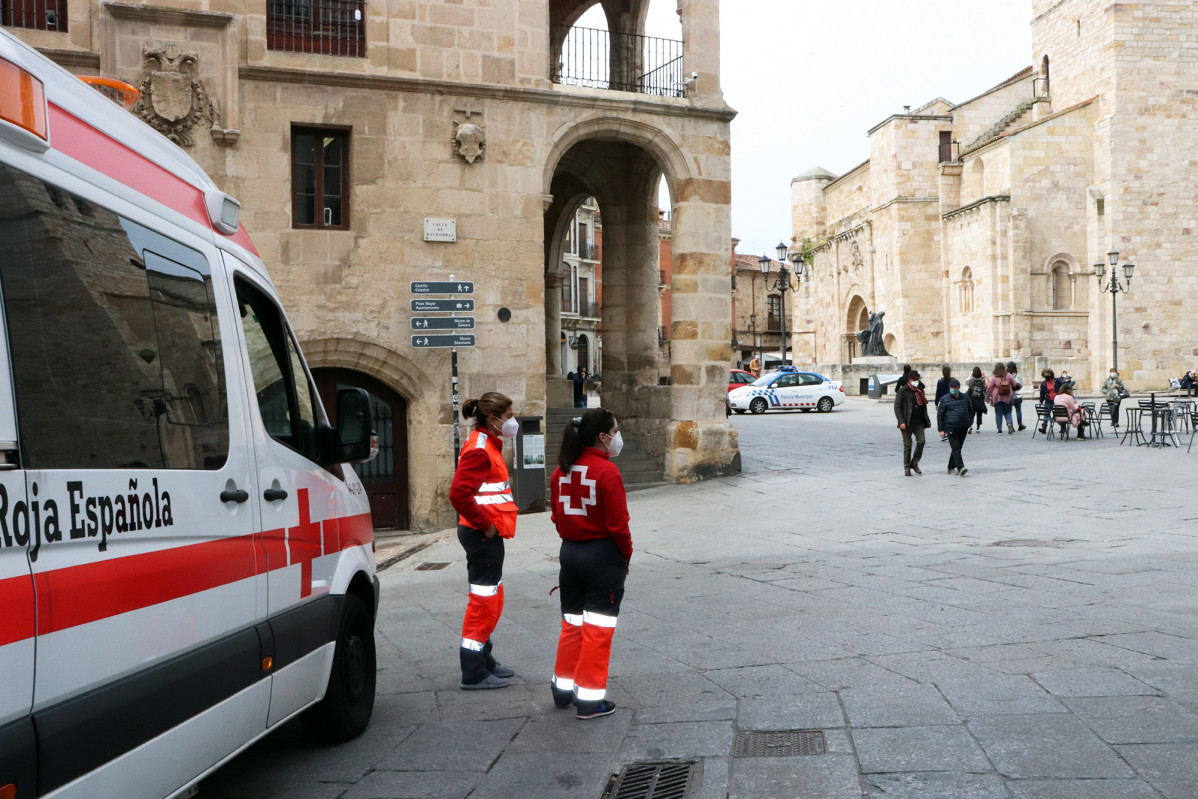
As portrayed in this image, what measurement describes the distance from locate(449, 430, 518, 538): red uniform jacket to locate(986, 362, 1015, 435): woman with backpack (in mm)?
19312

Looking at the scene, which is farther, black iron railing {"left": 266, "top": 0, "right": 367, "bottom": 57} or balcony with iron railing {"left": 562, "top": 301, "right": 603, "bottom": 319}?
balcony with iron railing {"left": 562, "top": 301, "right": 603, "bottom": 319}

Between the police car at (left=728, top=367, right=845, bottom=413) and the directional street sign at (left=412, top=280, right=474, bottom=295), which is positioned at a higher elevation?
the directional street sign at (left=412, top=280, right=474, bottom=295)

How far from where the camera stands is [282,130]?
13.9 m

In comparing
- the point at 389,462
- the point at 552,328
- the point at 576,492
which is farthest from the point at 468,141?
the point at 576,492

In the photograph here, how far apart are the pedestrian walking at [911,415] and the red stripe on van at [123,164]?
13.9 meters

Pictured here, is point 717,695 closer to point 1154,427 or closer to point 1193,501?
point 1193,501

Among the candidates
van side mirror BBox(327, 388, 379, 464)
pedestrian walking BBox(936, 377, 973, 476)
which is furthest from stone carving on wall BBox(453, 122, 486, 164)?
van side mirror BBox(327, 388, 379, 464)

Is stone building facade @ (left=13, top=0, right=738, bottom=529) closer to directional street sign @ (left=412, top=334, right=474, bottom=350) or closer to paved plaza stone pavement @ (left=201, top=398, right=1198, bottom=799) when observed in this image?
directional street sign @ (left=412, top=334, right=474, bottom=350)

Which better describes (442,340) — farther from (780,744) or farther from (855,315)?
(855,315)

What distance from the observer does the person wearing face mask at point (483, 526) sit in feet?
19.0

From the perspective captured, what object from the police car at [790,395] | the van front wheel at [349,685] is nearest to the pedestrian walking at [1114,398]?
the police car at [790,395]

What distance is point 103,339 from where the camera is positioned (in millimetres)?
2846

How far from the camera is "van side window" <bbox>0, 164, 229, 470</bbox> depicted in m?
2.49

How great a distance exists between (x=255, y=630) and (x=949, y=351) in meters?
50.1
